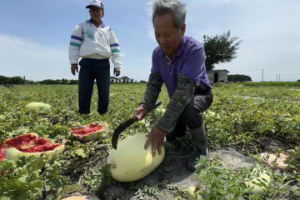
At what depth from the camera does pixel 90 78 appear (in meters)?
4.74

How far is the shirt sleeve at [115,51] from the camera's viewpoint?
16.3 feet

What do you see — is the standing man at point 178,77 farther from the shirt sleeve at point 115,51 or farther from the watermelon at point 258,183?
the shirt sleeve at point 115,51

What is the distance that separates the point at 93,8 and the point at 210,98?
291 cm

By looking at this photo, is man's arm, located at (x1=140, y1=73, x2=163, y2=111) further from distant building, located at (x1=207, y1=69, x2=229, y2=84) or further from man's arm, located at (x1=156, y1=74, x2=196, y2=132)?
distant building, located at (x1=207, y1=69, x2=229, y2=84)

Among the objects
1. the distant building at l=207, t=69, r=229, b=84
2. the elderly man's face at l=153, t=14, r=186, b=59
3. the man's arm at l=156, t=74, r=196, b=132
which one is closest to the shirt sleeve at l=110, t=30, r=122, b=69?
the elderly man's face at l=153, t=14, r=186, b=59

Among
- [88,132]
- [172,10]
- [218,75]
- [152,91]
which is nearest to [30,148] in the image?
[88,132]

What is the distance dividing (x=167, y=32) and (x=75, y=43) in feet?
9.36

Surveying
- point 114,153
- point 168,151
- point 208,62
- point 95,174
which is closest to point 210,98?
point 168,151

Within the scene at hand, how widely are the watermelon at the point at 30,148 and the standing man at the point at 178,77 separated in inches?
34.5

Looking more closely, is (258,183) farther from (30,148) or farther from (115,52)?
(115,52)

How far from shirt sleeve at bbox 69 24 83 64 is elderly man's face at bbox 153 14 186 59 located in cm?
271

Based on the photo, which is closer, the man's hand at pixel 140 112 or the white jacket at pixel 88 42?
the man's hand at pixel 140 112

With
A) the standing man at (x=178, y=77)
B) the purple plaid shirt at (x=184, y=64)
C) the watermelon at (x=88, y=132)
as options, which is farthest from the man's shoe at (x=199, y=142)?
the watermelon at (x=88, y=132)

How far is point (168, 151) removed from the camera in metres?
2.81
